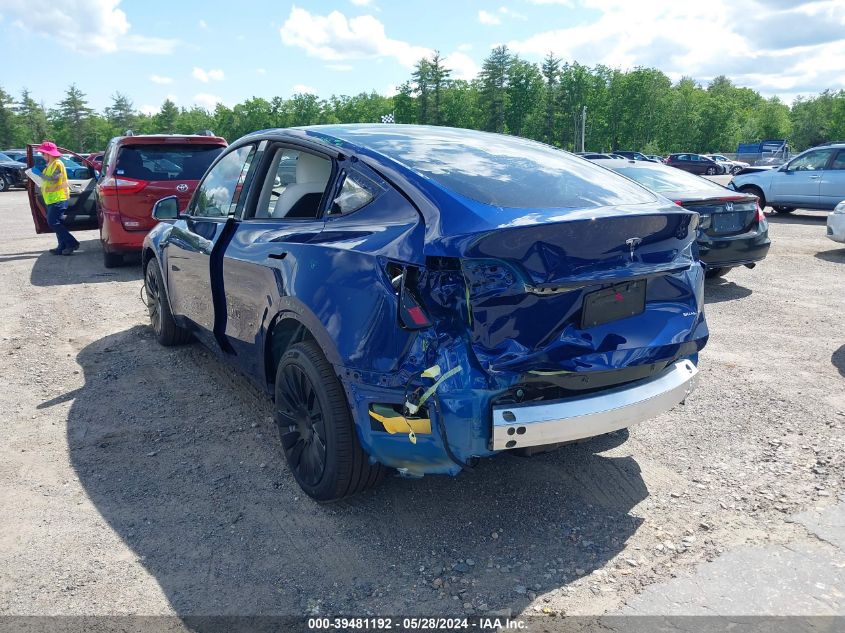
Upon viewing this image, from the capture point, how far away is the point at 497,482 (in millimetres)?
3455

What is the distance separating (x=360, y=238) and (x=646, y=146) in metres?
98.8

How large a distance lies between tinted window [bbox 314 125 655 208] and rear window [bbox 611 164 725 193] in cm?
450

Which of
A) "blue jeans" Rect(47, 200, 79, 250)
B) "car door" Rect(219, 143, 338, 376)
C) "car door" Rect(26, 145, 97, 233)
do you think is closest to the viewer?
"car door" Rect(219, 143, 338, 376)

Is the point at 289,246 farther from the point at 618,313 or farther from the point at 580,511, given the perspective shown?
the point at 580,511

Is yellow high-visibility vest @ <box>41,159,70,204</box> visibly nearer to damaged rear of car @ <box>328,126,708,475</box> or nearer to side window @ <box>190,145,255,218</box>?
side window @ <box>190,145,255,218</box>

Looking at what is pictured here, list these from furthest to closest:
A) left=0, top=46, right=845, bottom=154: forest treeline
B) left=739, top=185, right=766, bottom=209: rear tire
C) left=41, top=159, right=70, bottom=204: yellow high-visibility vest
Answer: left=0, top=46, right=845, bottom=154: forest treeline
left=739, top=185, right=766, bottom=209: rear tire
left=41, top=159, right=70, bottom=204: yellow high-visibility vest

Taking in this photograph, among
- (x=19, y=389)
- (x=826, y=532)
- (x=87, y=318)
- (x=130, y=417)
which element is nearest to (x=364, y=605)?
(x=826, y=532)

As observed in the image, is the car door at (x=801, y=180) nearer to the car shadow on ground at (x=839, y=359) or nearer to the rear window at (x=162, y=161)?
the car shadow on ground at (x=839, y=359)

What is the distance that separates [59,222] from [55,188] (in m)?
0.64

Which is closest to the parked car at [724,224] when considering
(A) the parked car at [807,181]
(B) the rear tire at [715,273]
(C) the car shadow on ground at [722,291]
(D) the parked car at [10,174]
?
(C) the car shadow on ground at [722,291]

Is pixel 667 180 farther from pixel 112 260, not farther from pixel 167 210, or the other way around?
pixel 112 260

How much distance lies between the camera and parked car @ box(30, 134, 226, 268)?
905 centimetres

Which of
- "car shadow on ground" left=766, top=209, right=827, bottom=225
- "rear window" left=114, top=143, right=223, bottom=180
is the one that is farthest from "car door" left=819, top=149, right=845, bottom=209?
"rear window" left=114, top=143, right=223, bottom=180

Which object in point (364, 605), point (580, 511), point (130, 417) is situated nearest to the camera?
point (364, 605)
